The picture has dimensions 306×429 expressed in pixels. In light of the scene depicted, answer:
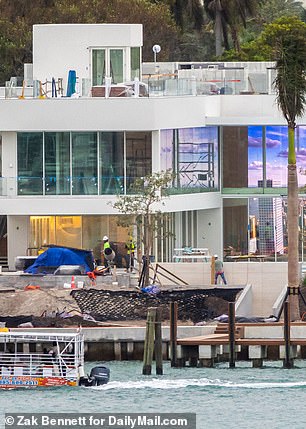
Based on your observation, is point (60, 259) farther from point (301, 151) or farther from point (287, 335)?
point (287, 335)

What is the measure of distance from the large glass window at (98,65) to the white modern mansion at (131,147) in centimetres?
6

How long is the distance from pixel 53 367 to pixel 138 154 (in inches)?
962

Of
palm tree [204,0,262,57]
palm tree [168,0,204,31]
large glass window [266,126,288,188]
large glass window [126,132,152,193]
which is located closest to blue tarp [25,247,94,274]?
large glass window [126,132,152,193]

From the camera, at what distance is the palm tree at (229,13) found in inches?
5620

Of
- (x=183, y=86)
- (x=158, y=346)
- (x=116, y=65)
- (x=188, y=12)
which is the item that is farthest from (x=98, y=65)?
(x=188, y=12)

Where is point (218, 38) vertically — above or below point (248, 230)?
above

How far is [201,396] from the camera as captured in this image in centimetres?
7456

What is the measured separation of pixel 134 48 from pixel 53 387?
30.0 m

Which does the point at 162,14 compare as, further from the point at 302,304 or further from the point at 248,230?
the point at 302,304

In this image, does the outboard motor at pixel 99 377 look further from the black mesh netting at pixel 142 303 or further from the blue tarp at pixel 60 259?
the blue tarp at pixel 60 259

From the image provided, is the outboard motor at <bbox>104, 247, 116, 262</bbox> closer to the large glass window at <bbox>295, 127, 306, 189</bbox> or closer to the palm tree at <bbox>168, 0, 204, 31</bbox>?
the large glass window at <bbox>295, 127, 306, 189</bbox>

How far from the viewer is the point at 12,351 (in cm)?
7988

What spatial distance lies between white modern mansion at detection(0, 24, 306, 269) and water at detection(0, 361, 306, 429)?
19.5 metres

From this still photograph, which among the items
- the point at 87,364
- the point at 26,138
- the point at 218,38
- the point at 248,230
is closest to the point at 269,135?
the point at 248,230
